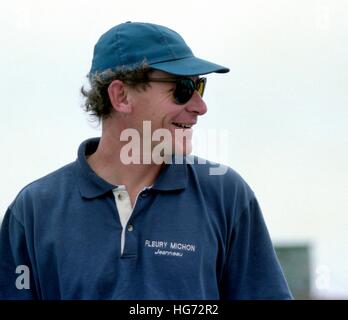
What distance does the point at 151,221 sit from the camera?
11.9ft

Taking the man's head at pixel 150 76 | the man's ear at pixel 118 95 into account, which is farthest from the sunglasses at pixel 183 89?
the man's ear at pixel 118 95

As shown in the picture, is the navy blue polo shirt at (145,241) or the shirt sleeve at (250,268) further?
the shirt sleeve at (250,268)

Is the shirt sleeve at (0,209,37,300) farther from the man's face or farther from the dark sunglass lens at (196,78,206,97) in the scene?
the dark sunglass lens at (196,78,206,97)

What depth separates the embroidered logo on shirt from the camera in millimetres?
3562

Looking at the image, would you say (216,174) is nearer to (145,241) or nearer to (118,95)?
(145,241)

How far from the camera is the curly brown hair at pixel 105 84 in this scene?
→ 3.80 m

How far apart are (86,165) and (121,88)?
39 centimetres

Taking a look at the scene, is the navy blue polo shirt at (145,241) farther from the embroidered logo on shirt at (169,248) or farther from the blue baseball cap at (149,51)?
the blue baseball cap at (149,51)

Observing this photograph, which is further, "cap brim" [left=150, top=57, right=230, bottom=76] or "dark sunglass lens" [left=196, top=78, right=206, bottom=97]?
"dark sunglass lens" [left=196, top=78, right=206, bottom=97]

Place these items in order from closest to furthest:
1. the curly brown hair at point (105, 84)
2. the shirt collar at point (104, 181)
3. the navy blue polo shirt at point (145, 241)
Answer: the navy blue polo shirt at point (145, 241), the shirt collar at point (104, 181), the curly brown hair at point (105, 84)

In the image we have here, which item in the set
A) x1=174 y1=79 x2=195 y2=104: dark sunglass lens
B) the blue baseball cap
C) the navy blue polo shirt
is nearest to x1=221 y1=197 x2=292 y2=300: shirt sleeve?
the navy blue polo shirt

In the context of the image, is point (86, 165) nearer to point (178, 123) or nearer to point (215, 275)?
point (178, 123)

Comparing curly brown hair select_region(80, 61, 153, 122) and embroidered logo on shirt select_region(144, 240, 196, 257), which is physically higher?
curly brown hair select_region(80, 61, 153, 122)
